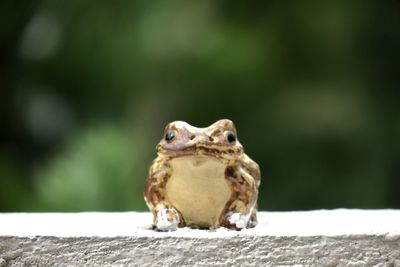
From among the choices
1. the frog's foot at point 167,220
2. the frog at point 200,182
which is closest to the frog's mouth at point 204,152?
the frog at point 200,182

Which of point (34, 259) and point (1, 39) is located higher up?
point (1, 39)

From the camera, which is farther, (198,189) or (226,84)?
(226,84)

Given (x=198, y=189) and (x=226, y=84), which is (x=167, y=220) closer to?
(x=198, y=189)

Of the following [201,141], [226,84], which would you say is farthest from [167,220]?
[226,84]

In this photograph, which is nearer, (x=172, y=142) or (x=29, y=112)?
(x=172, y=142)

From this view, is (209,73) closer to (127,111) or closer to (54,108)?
(127,111)

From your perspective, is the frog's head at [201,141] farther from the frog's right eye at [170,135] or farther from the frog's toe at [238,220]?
the frog's toe at [238,220]

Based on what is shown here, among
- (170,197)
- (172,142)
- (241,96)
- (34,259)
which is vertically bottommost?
(34,259)

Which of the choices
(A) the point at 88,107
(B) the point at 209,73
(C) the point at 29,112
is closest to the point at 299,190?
(B) the point at 209,73
